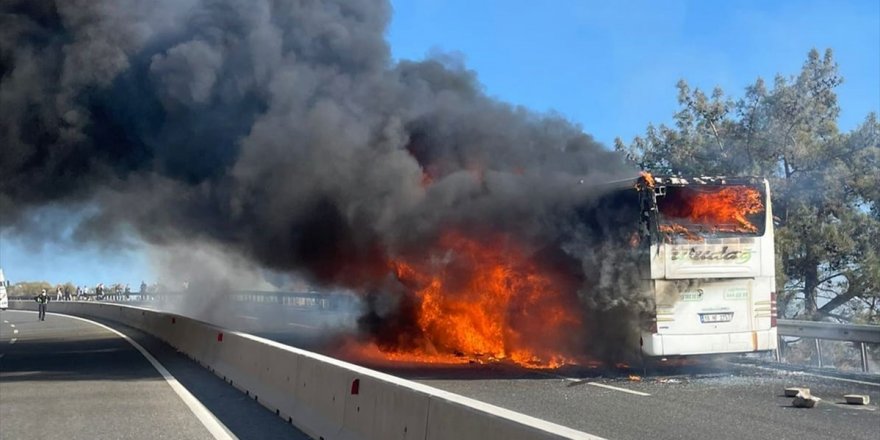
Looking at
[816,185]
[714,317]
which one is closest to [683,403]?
[714,317]

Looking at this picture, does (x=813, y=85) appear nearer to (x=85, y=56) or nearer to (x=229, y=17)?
(x=229, y=17)

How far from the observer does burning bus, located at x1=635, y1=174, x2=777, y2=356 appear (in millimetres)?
12781

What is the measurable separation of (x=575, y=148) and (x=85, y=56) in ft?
37.8

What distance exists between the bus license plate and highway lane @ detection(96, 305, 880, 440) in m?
0.94

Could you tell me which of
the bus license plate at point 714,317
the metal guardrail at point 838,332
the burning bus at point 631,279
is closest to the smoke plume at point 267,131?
the burning bus at point 631,279

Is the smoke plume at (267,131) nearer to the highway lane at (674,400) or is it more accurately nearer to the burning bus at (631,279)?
the burning bus at (631,279)

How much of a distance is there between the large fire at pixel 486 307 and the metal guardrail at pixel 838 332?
14.2 feet

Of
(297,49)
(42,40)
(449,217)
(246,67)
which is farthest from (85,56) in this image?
(449,217)

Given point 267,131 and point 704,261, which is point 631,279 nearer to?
point 704,261

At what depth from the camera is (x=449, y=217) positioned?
16.3m

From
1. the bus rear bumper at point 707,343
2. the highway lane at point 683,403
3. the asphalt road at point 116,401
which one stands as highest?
the bus rear bumper at point 707,343

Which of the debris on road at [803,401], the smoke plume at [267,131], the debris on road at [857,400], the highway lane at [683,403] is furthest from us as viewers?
the smoke plume at [267,131]

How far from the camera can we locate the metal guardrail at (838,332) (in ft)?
47.1

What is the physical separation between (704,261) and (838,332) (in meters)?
3.92
